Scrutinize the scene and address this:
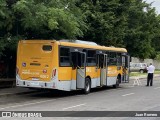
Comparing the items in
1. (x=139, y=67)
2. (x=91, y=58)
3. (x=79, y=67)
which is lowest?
(x=139, y=67)

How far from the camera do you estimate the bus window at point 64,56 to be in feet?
66.1

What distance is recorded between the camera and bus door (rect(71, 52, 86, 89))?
21.4 meters

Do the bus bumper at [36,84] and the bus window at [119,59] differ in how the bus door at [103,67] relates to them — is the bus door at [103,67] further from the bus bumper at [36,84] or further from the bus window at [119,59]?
the bus bumper at [36,84]

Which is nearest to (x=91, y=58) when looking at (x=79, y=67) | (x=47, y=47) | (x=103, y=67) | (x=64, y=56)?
(x=79, y=67)

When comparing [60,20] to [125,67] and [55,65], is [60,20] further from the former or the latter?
[125,67]

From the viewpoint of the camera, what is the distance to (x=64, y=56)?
66.9 feet

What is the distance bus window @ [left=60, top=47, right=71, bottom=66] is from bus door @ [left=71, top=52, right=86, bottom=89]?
62 cm

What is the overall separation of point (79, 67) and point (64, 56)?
5.14 feet

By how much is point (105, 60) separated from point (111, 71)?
130 cm

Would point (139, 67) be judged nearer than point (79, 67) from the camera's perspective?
No

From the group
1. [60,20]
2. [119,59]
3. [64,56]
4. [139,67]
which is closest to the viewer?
[60,20]

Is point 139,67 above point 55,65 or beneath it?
beneath

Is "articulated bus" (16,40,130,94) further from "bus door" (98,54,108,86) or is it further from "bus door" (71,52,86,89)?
"bus door" (98,54,108,86)

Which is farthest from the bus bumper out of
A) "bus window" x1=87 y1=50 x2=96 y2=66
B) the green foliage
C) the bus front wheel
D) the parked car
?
the parked car
